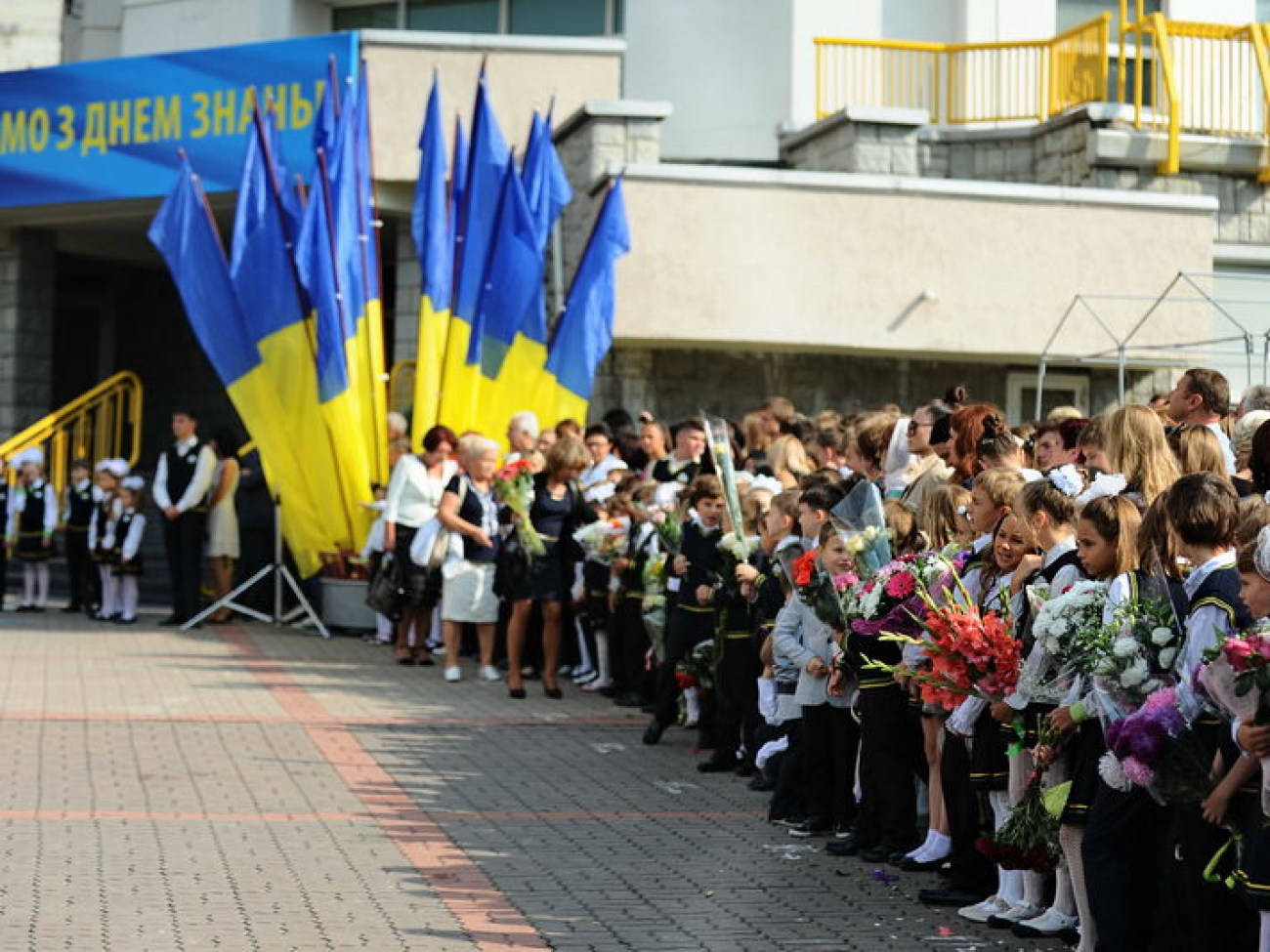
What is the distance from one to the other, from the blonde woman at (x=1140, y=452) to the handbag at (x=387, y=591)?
30.3ft

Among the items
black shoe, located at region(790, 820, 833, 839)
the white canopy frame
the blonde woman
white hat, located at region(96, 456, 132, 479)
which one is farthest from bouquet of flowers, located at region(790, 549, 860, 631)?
white hat, located at region(96, 456, 132, 479)

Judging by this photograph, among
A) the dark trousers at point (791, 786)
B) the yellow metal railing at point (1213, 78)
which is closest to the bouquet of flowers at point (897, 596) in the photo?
the dark trousers at point (791, 786)

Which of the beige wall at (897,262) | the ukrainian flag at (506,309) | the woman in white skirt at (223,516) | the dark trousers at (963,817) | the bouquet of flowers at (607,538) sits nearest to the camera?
the dark trousers at (963,817)

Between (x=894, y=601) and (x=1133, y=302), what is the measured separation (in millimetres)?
13539

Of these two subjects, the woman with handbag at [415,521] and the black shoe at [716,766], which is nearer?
the black shoe at [716,766]

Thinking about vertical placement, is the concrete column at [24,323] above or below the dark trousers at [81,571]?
above

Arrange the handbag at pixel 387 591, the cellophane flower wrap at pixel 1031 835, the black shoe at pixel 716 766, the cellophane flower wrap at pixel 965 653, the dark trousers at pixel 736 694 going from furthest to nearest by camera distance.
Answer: the handbag at pixel 387 591 → the black shoe at pixel 716 766 → the dark trousers at pixel 736 694 → the cellophane flower wrap at pixel 965 653 → the cellophane flower wrap at pixel 1031 835

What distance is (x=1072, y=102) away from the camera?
2328cm

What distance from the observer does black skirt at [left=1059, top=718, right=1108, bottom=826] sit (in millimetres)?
6895

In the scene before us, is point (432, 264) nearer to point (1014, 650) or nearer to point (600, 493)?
point (600, 493)

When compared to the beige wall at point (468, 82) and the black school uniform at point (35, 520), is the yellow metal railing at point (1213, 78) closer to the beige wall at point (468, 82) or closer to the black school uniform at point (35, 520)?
the beige wall at point (468, 82)

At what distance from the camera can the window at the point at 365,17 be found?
2681 centimetres

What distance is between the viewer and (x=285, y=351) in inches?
751

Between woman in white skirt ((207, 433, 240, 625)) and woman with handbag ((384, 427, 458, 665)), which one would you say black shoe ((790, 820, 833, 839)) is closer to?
woman with handbag ((384, 427, 458, 665))
